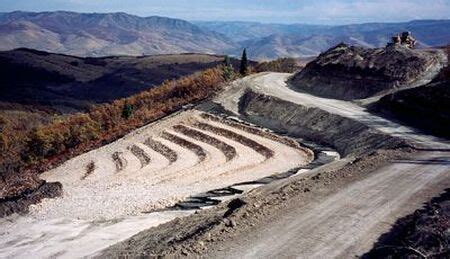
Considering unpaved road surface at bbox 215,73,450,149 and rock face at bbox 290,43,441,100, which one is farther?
rock face at bbox 290,43,441,100

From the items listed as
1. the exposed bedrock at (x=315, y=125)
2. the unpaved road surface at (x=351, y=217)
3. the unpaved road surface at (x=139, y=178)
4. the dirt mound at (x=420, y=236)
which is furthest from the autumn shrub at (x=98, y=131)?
the dirt mound at (x=420, y=236)

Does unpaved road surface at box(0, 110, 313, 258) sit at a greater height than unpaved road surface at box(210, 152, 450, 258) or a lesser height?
lesser

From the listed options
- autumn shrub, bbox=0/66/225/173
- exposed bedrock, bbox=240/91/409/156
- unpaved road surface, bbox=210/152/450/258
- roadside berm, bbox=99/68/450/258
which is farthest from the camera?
autumn shrub, bbox=0/66/225/173

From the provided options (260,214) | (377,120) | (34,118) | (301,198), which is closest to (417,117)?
(377,120)

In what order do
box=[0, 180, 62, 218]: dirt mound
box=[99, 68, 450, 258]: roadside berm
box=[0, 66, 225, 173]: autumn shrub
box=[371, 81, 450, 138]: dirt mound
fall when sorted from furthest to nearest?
1. box=[0, 66, 225, 173]: autumn shrub
2. box=[371, 81, 450, 138]: dirt mound
3. box=[0, 180, 62, 218]: dirt mound
4. box=[99, 68, 450, 258]: roadside berm

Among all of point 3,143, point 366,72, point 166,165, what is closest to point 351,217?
point 166,165

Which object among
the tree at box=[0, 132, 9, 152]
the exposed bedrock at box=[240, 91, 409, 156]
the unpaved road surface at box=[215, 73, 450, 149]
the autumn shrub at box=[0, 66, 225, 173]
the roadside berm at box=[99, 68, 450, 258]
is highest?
the roadside berm at box=[99, 68, 450, 258]

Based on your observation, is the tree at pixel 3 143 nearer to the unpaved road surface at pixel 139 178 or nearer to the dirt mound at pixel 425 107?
the unpaved road surface at pixel 139 178

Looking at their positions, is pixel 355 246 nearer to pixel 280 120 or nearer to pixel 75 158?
pixel 280 120

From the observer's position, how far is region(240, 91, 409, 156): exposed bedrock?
106ft

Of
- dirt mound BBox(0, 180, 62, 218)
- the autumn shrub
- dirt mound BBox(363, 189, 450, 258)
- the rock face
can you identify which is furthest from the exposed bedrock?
dirt mound BBox(0, 180, 62, 218)

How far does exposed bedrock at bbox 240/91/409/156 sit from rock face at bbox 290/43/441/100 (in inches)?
235

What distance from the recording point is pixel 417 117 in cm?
3469

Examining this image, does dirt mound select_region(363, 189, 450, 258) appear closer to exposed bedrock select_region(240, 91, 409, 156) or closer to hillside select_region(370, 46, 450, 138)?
exposed bedrock select_region(240, 91, 409, 156)
